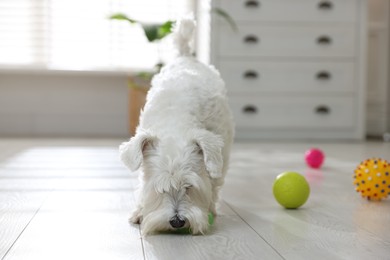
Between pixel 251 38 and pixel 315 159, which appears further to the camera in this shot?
pixel 251 38

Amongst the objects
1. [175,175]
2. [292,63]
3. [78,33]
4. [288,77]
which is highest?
[78,33]

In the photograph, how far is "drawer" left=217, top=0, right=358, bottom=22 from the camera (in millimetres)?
5430

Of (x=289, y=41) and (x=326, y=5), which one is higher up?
(x=326, y=5)

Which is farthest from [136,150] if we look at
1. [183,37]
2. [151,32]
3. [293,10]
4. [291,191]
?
[293,10]

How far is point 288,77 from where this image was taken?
5531 mm

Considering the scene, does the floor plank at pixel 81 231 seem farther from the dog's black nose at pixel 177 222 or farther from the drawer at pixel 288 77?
the drawer at pixel 288 77

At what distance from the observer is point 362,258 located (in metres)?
1.64

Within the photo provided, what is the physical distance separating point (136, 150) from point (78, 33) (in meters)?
4.48

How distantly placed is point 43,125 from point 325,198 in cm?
406

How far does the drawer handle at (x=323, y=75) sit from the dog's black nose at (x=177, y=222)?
3988 millimetres

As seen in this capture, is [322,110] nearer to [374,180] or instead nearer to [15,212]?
[374,180]

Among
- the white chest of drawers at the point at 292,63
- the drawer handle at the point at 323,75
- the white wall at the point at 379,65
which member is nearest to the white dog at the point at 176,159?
the white chest of drawers at the point at 292,63

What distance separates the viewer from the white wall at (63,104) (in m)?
6.08

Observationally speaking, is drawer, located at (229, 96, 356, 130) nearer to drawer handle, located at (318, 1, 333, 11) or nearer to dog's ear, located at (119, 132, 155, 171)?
drawer handle, located at (318, 1, 333, 11)
